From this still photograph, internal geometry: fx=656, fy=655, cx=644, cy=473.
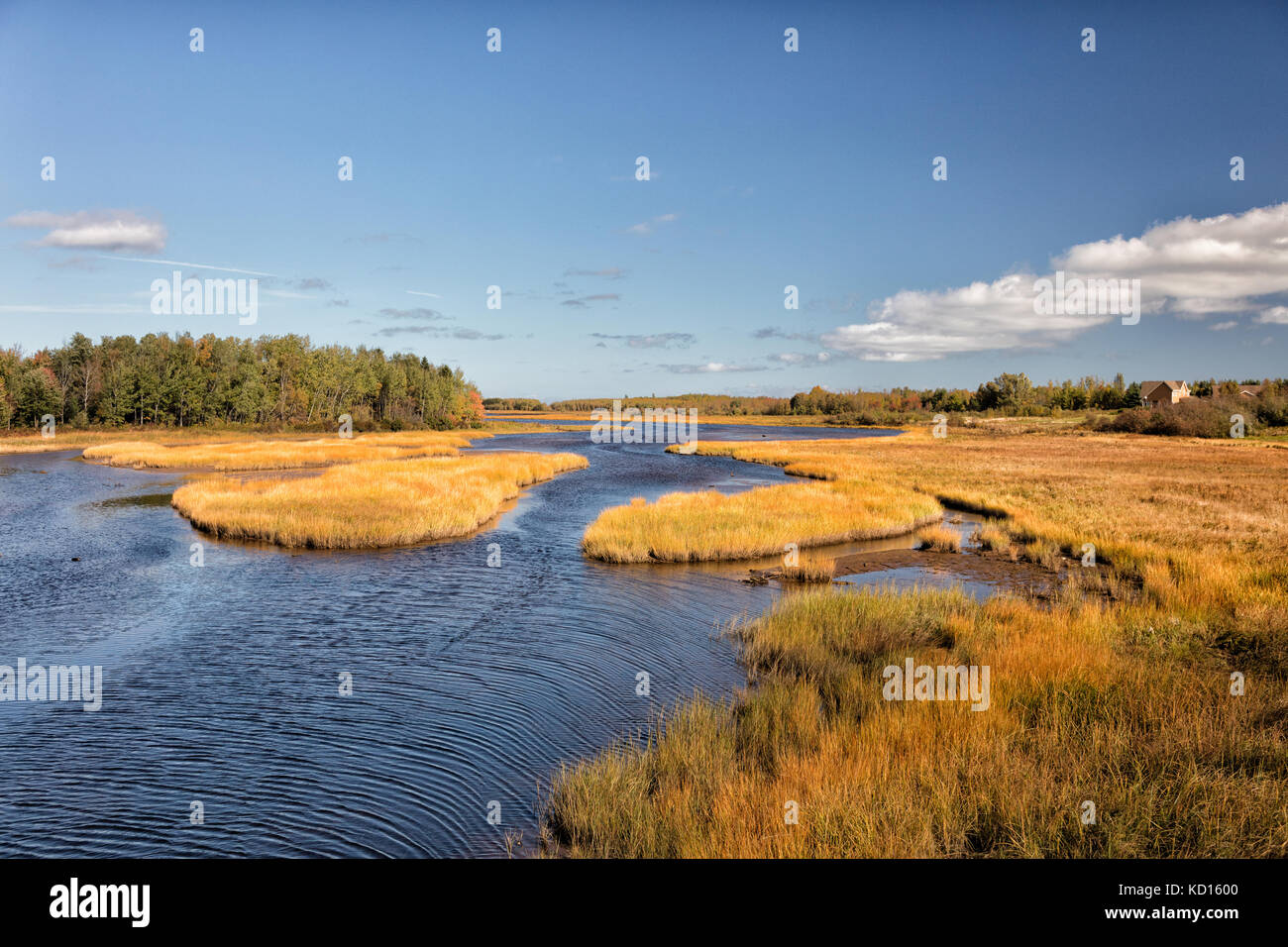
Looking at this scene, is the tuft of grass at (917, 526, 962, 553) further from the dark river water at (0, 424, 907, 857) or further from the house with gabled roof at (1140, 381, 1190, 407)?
the house with gabled roof at (1140, 381, 1190, 407)

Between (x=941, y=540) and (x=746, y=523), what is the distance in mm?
7618

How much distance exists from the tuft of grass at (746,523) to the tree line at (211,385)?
100 meters

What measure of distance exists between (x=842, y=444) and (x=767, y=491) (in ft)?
173

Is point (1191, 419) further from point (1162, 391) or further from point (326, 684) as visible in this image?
point (326, 684)

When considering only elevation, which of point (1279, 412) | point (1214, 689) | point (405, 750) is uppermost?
point (1279, 412)

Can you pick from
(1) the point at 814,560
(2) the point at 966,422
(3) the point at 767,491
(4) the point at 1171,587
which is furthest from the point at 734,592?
(2) the point at 966,422

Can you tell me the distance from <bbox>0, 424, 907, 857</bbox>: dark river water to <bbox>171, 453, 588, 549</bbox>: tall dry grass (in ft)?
5.13

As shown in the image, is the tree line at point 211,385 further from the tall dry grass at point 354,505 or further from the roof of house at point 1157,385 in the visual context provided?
the roof of house at point 1157,385

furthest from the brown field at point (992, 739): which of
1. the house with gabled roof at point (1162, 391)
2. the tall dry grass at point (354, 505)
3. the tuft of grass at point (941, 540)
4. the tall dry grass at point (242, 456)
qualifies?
the house with gabled roof at point (1162, 391)

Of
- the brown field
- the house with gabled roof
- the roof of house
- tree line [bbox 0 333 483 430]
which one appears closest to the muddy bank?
the brown field

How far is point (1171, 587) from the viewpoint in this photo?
661 inches

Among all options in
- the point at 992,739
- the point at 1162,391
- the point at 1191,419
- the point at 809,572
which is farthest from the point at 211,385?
the point at 1162,391

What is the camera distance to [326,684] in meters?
13.1
